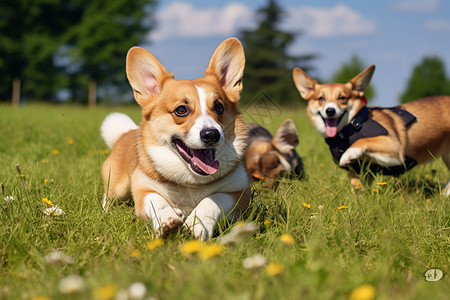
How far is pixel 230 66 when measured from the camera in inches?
119

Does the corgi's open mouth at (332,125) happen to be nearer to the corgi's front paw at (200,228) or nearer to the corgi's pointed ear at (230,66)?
the corgi's pointed ear at (230,66)

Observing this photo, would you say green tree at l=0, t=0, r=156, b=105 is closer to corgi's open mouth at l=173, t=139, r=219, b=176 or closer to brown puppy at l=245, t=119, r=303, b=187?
brown puppy at l=245, t=119, r=303, b=187

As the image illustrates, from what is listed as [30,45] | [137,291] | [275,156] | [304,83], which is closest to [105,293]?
[137,291]

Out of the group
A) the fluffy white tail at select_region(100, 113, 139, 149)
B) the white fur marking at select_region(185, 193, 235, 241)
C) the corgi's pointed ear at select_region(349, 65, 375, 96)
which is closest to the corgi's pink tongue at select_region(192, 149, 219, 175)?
the white fur marking at select_region(185, 193, 235, 241)

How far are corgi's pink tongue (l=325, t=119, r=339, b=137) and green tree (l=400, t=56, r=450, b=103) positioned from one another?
46.2 m

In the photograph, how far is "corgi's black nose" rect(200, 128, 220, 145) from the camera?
2316mm

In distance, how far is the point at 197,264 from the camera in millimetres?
1713

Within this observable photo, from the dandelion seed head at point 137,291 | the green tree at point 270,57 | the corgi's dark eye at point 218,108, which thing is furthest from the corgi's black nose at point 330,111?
the green tree at point 270,57

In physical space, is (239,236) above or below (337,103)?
below

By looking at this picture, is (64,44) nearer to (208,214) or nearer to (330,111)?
(330,111)

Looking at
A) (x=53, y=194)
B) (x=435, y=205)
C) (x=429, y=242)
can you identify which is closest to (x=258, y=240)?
(x=429, y=242)

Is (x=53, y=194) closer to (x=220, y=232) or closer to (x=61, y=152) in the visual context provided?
(x=220, y=232)

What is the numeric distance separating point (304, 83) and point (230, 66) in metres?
2.21

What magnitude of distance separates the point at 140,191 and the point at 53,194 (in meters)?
0.71
